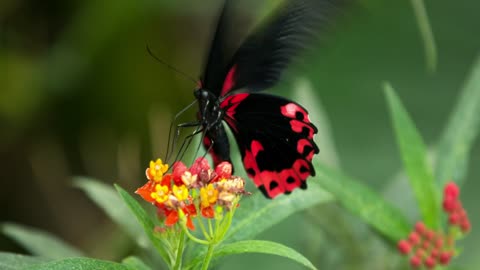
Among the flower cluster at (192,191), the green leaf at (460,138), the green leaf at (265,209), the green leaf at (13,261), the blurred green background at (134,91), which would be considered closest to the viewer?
the flower cluster at (192,191)

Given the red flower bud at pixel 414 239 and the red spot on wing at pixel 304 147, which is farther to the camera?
the red flower bud at pixel 414 239

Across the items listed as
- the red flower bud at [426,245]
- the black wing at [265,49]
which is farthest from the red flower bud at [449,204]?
the black wing at [265,49]

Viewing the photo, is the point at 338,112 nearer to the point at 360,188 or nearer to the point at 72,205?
the point at 72,205

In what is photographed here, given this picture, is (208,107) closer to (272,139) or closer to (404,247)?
(272,139)

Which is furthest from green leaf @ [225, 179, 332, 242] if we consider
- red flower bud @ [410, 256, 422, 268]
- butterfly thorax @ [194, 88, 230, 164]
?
red flower bud @ [410, 256, 422, 268]

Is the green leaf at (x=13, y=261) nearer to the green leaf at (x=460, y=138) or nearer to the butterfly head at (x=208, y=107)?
the butterfly head at (x=208, y=107)

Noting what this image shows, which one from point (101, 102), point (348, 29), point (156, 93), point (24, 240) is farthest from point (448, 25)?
point (24, 240)

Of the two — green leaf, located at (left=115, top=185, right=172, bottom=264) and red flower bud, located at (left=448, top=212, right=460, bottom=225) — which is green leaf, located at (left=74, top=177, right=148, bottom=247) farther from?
→ red flower bud, located at (left=448, top=212, right=460, bottom=225)
